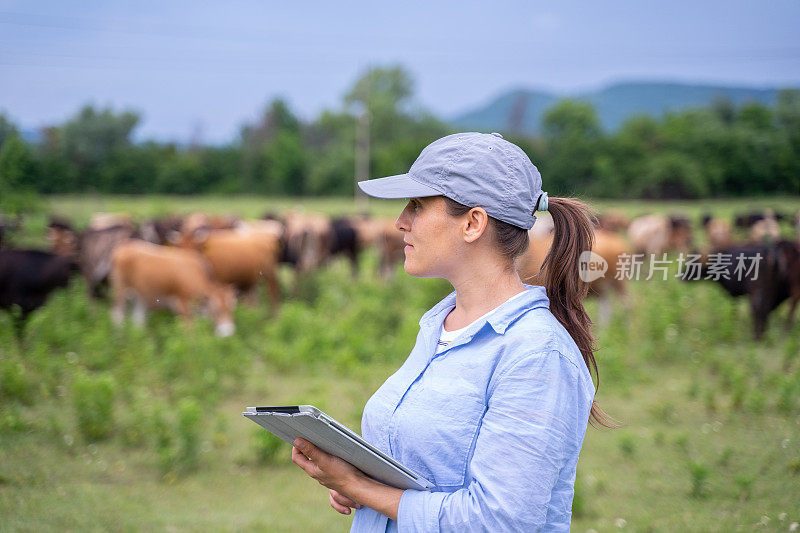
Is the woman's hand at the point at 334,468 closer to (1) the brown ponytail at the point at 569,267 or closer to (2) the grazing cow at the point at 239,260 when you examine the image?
(1) the brown ponytail at the point at 569,267

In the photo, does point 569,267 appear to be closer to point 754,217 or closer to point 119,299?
point 754,217

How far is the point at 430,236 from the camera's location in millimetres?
1673

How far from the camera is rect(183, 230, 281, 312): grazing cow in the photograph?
31.4 feet

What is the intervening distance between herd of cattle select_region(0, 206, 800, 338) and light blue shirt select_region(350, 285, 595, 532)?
0.57 meters

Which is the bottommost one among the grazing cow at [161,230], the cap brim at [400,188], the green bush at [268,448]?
the green bush at [268,448]

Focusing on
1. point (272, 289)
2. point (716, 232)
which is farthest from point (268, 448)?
point (716, 232)

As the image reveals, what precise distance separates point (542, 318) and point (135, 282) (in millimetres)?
7368

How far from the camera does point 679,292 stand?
9492mm

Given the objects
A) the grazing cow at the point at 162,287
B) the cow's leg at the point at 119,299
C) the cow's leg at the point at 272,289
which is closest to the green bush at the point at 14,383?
the grazing cow at the point at 162,287

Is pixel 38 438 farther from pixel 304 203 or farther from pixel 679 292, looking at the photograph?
pixel 304 203

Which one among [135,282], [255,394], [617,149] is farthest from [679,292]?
[135,282]

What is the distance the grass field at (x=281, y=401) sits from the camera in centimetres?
396

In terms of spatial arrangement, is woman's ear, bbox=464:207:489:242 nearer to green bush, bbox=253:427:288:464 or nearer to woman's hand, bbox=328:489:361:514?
woman's hand, bbox=328:489:361:514

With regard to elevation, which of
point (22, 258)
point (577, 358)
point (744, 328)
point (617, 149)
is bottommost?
point (744, 328)
